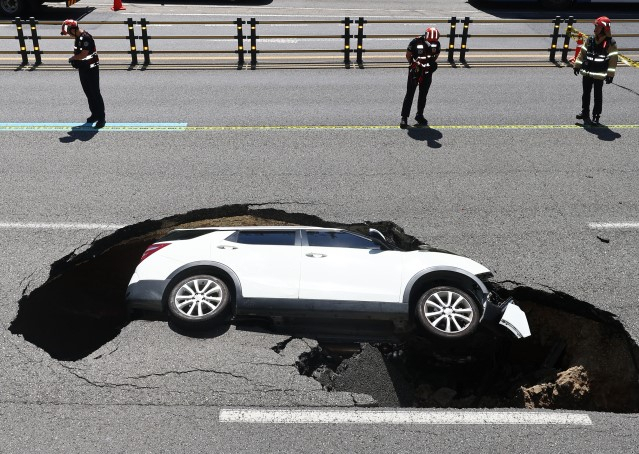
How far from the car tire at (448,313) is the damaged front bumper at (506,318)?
0.15 metres

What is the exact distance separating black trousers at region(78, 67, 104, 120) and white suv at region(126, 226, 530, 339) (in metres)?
6.94

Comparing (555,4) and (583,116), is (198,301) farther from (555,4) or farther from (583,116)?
(555,4)

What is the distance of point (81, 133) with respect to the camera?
13.6 metres

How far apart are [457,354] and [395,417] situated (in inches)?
60.4

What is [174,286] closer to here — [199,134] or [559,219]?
[559,219]

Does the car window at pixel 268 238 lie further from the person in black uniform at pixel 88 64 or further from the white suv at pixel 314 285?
the person in black uniform at pixel 88 64

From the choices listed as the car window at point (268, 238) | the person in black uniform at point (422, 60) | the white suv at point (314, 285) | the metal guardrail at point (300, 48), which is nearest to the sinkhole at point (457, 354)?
the white suv at point (314, 285)

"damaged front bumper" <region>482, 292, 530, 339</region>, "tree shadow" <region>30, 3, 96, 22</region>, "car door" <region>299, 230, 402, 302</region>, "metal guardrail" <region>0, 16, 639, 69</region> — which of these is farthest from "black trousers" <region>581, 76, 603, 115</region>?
"tree shadow" <region>30, 3, 96, 22</region>

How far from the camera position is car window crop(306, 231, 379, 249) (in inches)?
315

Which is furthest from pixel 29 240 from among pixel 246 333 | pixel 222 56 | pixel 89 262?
pixel 222 56

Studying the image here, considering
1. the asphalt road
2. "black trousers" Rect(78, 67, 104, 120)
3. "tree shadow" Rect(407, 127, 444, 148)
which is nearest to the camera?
the asphalt road

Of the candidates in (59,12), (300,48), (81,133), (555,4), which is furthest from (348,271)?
(555,4)

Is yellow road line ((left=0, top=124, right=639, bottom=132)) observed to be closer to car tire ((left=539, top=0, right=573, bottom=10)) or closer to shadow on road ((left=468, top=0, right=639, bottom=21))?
shadow on road ((left=468, top=0, right=639, bottom=21))

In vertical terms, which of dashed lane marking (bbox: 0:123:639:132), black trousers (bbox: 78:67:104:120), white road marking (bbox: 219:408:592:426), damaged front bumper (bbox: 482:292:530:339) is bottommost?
white road marking (bbox: 219:408:592:426)
